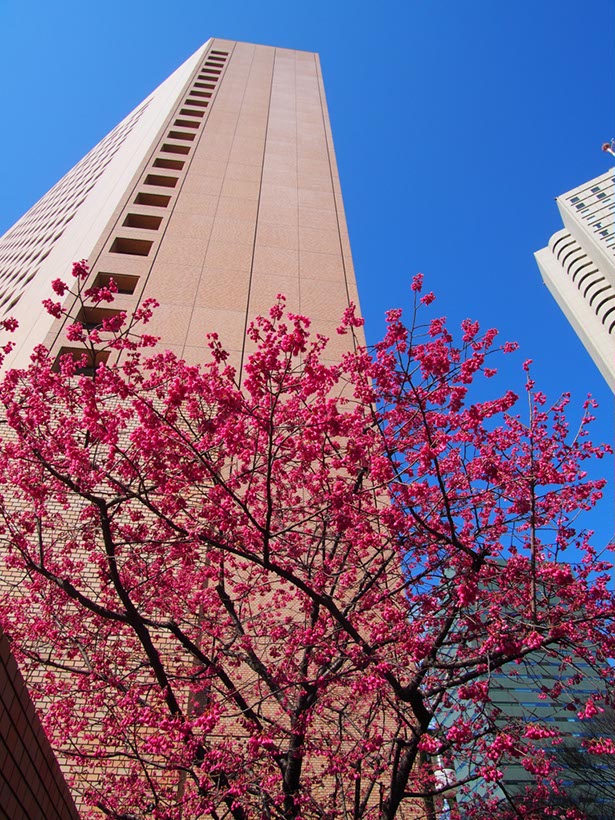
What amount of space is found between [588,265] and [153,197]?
4875 cm

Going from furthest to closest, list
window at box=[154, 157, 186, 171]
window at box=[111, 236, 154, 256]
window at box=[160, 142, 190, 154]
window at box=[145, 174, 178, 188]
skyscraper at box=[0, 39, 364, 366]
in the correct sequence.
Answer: window at box=[160, 142, 190, 154]
window at box=[154, 157, 186, 171]
window at box=[145, 174, 178, 188]
window at box=[111, 236, 154, 256]
skyscraper at box=[0, 39, 364, 366]

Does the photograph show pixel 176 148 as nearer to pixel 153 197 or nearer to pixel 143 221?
pixel 153 197

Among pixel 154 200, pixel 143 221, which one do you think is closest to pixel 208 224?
pixel 143 221

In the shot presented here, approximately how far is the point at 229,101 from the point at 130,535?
84.2 ft

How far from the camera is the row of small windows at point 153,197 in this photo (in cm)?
1426

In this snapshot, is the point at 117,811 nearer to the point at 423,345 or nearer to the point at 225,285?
the point at 423,345

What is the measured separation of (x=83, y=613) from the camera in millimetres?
6664

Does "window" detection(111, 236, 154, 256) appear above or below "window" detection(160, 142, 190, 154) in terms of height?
below

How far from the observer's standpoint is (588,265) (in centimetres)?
5409

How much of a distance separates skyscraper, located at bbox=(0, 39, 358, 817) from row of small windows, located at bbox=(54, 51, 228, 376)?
5 cm

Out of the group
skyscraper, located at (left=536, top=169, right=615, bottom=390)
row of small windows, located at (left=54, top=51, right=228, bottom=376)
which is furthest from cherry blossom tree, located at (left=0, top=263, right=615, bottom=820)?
skyscraper, located at (left=536, top=169, right=615, bottom=390)

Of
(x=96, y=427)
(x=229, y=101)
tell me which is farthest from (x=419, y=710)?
(x=229, y=101)

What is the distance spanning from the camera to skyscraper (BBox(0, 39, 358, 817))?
14.3 meters

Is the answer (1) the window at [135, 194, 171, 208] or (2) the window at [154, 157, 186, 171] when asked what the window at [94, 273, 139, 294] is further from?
(2) the window at [154, 157, 186, 171]
